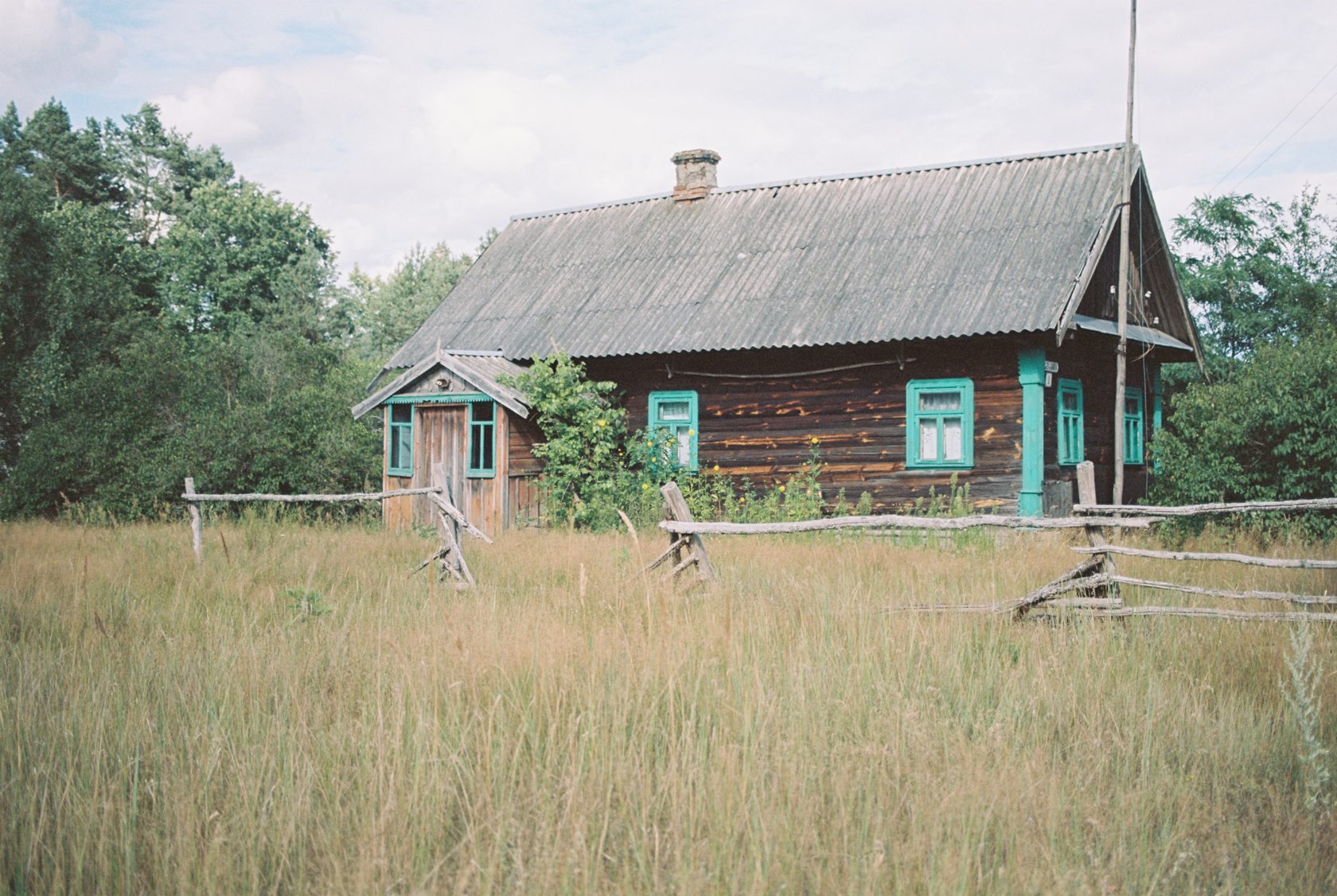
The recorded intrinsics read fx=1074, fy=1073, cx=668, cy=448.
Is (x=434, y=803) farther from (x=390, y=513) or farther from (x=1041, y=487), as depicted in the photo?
(x=390, y=513)

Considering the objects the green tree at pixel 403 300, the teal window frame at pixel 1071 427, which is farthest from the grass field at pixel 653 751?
the green tree at pixel 403 300

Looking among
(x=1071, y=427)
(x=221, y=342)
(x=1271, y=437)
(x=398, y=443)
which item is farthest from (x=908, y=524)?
(x=221, y=342)

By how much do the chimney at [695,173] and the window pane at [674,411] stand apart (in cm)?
495

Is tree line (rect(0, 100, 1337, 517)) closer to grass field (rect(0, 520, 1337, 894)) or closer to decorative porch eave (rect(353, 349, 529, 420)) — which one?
decorative porch eave (rect(353, 349, 529, 420))

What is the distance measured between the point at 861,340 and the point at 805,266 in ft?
8.43

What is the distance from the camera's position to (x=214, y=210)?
39.0 meters

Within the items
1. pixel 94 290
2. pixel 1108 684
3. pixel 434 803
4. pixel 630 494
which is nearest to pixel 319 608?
pixel 434 803

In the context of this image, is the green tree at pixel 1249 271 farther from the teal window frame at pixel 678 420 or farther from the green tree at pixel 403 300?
the green tree at pixel 403 300

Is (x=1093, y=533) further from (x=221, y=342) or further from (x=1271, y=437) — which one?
(x=221, y=342)

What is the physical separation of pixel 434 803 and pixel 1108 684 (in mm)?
3336

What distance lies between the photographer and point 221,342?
83.0ft

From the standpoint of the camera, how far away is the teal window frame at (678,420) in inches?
646

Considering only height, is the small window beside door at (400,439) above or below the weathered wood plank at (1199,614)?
above

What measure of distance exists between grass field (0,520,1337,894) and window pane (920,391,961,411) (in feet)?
26.7
